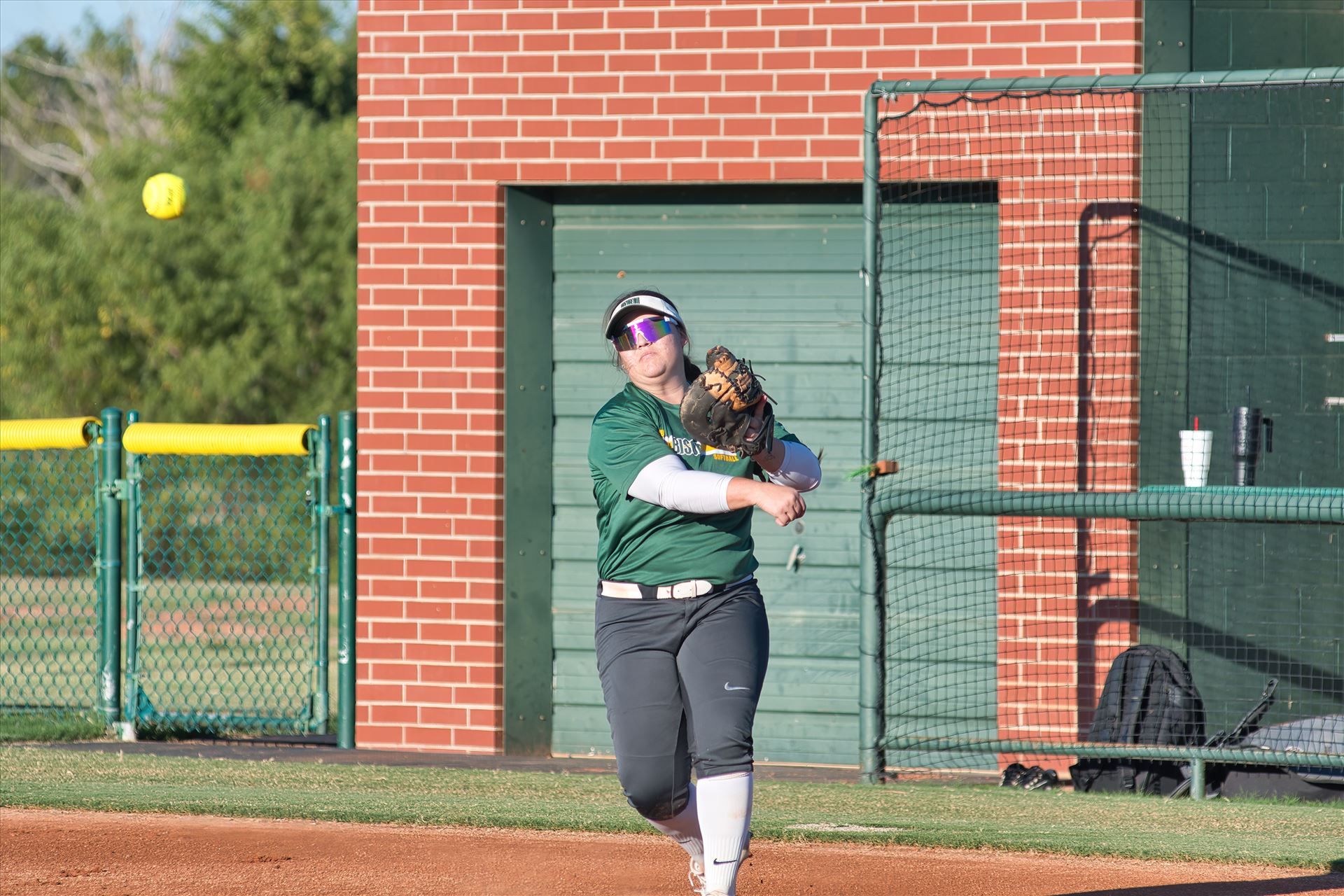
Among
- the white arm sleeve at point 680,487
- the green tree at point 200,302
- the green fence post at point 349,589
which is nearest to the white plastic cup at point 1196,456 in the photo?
the white arm sleeve at point 680,487

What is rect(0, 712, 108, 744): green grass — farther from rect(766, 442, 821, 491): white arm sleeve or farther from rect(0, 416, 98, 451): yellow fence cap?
rect(766, 442, 821, 491): white arm sleeve

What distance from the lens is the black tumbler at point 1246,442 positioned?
7457 millimetres

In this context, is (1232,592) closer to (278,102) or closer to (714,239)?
(714,239)

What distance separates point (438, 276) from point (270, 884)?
12.5 ft

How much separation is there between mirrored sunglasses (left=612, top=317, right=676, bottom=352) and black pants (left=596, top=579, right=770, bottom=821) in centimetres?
74

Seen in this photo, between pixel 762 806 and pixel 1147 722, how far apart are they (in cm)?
186

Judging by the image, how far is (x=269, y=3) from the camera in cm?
2894

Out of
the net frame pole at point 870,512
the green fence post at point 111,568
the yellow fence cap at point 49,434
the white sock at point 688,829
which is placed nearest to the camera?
the white sock at point 688,829

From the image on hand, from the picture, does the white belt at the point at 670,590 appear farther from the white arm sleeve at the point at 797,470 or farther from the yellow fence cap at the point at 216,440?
the yellow fence cap at the point at 216,440

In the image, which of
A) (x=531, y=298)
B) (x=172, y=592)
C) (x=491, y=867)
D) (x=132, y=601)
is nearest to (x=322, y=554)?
(x=132, y=601)

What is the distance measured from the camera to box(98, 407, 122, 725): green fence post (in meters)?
8.71

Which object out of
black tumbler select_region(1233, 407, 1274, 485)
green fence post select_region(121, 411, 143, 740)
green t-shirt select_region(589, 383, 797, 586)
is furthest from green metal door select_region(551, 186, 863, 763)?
green t-shirt select_region(589, 383, 797, 586)

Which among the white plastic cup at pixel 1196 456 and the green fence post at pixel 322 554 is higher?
the white plastic cup at pixel 1196 456

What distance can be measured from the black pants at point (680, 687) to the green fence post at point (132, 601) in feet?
16.2
